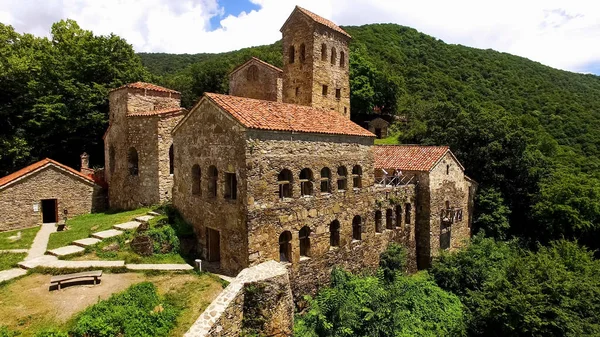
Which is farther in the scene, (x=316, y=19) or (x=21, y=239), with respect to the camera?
(x=316, y=19)

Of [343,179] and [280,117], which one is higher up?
[280,117]

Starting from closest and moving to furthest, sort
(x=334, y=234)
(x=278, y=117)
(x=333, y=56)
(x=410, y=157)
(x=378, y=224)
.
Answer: (x=278, y=117) → (x=334, y=234) → (x=378, y=224) → (x=333, y=56) → (x=410, y=157)

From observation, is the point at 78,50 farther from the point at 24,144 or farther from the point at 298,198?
the point at 298,198

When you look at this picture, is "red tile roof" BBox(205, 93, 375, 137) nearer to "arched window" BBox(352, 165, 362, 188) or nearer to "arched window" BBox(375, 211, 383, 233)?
"arched window" BBox(352, 165, 362, 188)

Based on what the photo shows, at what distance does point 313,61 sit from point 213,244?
12050 mm

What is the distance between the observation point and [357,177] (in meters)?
19.1

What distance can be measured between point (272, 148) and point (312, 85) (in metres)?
8.56

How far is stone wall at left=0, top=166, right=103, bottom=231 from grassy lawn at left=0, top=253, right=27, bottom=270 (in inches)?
244

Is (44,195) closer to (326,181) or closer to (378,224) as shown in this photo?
(326,181)

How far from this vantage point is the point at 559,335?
15.2 metres

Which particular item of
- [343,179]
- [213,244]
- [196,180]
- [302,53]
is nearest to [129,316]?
[213,244]

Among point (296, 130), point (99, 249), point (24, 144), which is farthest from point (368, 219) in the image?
point (24, 144)

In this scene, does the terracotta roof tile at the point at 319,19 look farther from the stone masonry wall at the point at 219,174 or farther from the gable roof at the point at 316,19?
the stone masonry wall at the point at 219,174

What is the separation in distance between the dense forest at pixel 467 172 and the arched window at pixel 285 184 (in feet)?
14.6
